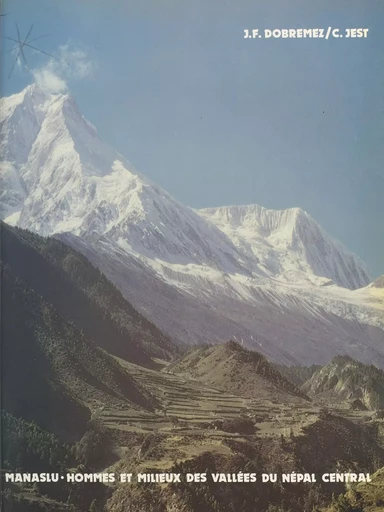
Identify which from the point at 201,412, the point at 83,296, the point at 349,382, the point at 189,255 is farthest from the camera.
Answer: the point at 189,255

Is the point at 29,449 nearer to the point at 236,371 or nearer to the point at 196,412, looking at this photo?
the point at 196,412

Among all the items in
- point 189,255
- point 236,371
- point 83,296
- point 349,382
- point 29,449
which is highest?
point 189,255

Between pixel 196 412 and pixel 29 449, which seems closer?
pixel 29 449

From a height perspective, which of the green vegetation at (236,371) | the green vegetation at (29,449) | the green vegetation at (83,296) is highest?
the green vegetation at (83,296)

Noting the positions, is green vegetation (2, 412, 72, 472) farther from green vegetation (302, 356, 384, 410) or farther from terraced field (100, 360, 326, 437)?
green vegetation (302, 356, 384, 410)

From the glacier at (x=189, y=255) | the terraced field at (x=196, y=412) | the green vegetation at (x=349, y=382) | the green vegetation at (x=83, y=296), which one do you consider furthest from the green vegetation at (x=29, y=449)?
the glacier at (x=189, y=255)

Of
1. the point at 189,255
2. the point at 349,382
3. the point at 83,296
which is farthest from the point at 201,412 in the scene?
the point at 189,255

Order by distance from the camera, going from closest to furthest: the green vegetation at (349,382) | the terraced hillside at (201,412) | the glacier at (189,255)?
the terraced hillside at (201,412)
the green vegetation at (349,382)
the glacier at (189,255)

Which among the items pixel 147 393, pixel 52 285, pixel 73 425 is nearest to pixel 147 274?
pixel 52 285

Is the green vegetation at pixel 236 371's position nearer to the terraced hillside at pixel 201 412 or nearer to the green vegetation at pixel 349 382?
the terraced hillside at pixel 201 412

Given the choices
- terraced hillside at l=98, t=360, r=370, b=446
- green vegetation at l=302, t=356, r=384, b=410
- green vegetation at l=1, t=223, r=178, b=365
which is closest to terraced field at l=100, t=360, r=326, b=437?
terraced hillside at l=98, t=360, r=370, b=446

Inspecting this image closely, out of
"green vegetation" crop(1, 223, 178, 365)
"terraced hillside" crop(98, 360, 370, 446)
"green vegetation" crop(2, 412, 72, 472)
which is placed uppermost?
"green vegetation" crop(1, 223, 178, 365)

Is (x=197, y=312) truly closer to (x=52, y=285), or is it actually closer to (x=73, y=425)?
(x=52, y=285)
